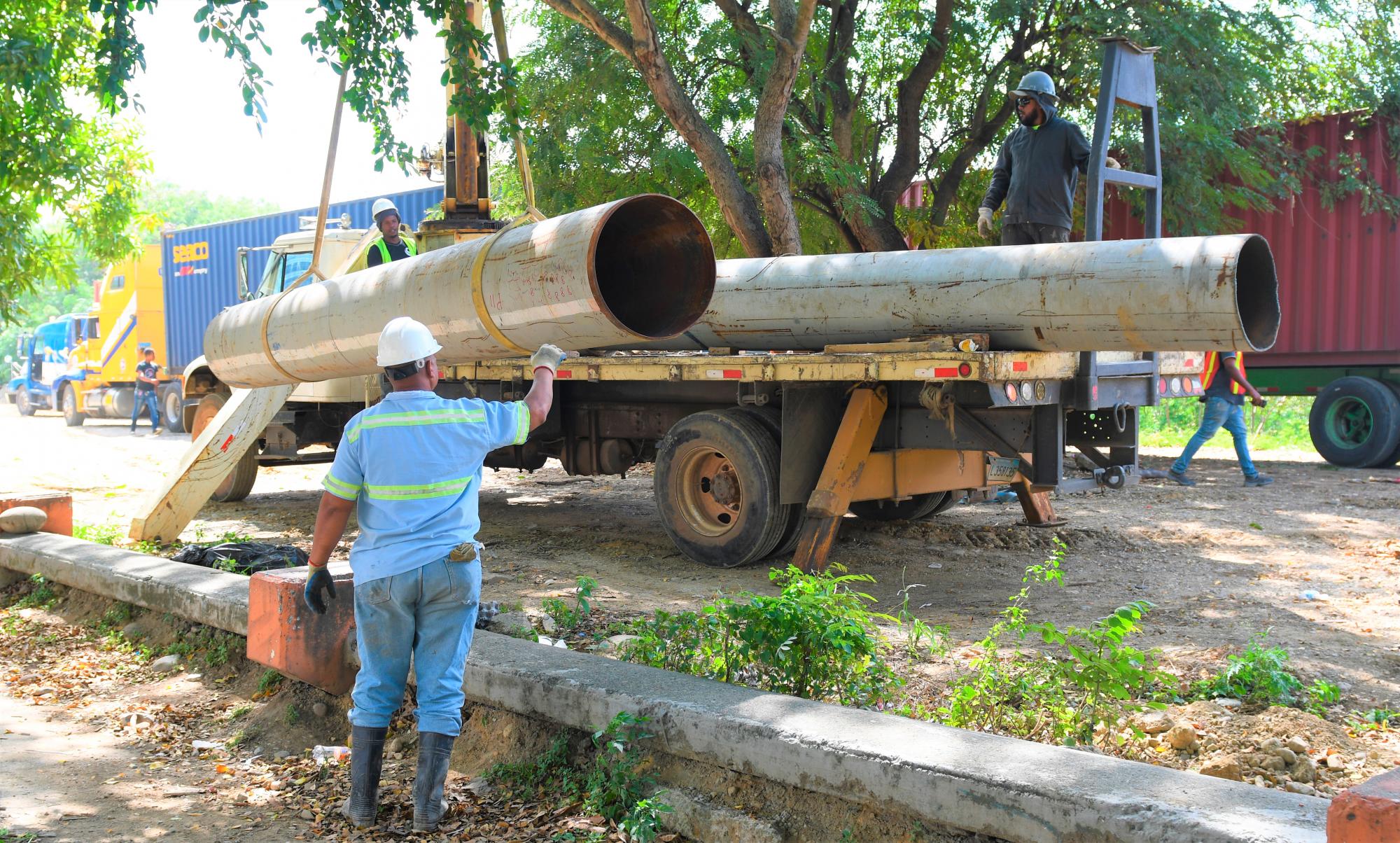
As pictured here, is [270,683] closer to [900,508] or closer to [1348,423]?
[900,508]

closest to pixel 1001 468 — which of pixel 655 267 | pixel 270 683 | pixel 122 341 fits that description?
pixel 655 267

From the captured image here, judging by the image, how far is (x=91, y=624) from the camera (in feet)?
22.0

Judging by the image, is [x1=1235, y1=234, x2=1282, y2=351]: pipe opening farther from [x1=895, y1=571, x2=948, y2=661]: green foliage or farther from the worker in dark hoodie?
[x1=895, y1=571, x2=948, y2=661]: green foliage

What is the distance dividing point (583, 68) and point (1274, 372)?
28.7 feet

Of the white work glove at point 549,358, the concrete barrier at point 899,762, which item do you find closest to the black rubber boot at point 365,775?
the concrete barrier at point 899,762

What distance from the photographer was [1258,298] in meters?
5.92

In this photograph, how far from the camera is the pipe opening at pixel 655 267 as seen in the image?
4930 mm

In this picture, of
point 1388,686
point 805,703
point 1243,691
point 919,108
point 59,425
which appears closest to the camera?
point 805,703

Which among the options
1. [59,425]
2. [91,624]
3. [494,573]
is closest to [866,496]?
[494,573]

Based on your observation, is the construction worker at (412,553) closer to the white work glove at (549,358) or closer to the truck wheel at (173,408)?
the white work glove at (549,358)

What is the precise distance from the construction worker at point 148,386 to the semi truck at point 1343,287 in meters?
19.7

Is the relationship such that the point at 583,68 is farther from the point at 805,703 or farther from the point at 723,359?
the point at 805,703

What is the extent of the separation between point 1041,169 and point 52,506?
7154 millimetres

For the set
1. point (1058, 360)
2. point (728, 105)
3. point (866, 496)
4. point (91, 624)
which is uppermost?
point (728, 105)
